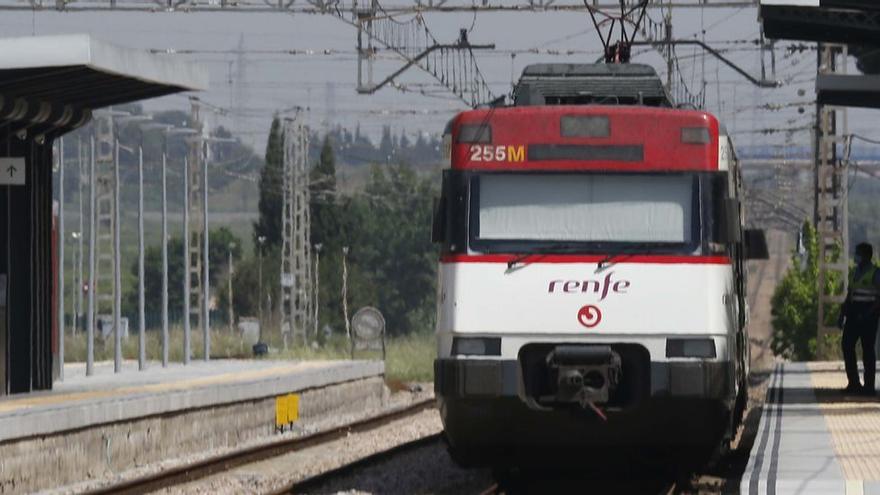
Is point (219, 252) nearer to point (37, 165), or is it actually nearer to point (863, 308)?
point (37, 165)

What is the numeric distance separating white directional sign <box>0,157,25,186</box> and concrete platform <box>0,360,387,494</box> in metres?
2.63

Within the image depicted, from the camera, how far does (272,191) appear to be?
351 ft

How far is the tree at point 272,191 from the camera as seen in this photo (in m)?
106

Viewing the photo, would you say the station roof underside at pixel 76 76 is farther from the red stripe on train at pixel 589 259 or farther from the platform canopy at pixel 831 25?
the red stripe on train at pixel 589 259

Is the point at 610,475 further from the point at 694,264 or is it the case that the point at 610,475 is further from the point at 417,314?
the point at 417,314

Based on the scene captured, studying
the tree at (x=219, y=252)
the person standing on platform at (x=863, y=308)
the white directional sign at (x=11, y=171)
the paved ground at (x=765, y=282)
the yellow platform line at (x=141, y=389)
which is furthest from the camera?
the tree at (x=219, y=252)

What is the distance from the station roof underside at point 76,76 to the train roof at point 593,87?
7097 mm

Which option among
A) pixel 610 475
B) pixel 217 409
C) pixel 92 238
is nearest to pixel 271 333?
pixel 92 238

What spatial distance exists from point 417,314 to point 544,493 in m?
101

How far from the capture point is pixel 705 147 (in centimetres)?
1611

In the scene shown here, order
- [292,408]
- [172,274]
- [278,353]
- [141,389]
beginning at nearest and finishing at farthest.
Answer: [141,389] < [292,408] < [278,353] < [172,274]

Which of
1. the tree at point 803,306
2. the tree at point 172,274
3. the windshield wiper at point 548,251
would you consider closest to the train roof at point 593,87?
the windshield wiper at point 548,251

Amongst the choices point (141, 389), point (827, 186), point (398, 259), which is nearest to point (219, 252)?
point (398, 259)

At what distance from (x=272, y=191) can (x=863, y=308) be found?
85.8 metres
